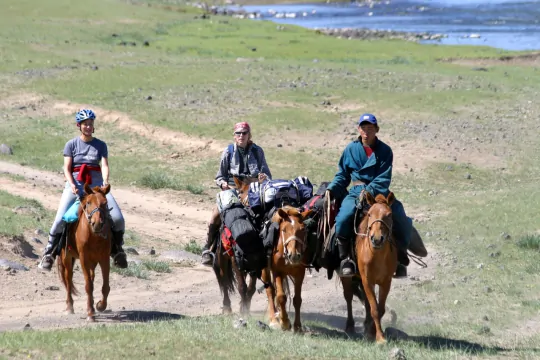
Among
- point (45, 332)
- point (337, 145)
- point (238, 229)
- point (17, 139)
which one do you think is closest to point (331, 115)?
point (337, 145)

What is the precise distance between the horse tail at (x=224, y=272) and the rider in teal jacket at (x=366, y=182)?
2.28m

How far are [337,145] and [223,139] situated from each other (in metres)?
3.15

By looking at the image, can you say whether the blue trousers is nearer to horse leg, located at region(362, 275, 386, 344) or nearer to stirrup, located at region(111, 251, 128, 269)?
horse leg, located at region(362, 275, 386, 344)

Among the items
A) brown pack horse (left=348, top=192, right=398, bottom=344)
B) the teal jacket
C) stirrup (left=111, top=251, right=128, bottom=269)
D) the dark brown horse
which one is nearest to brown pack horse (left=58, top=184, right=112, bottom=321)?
stirrup (left=111, top=251, right=128, bottom=269)

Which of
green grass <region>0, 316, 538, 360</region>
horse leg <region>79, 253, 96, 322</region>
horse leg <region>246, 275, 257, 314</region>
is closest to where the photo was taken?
green grass <region>0, 316, 538, 360</region>

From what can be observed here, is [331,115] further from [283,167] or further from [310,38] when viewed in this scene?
[310,38]

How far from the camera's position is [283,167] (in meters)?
23.4

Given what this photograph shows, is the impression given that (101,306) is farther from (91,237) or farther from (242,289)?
(242,289)

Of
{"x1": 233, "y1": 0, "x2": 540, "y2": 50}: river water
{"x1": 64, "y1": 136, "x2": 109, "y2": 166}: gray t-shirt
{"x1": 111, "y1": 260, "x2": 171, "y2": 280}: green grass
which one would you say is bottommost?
{"x1": 233, "y1": 0, "x2": 540, "y2": 50}: river water

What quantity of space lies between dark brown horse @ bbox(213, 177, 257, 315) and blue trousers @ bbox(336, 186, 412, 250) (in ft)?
5.49

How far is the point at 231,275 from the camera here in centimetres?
1292

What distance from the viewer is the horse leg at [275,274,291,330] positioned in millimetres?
10914

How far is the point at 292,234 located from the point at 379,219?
3.47 ft

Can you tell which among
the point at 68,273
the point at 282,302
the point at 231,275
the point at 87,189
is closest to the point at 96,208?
the point at 87,189
